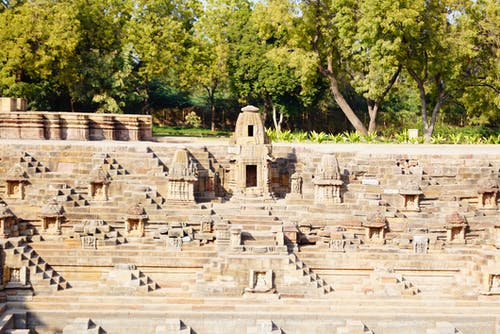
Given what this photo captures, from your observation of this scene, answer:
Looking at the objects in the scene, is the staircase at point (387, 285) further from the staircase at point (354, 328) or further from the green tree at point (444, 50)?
the green tree at point (444, 50)

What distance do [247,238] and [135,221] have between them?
3617 millimetres

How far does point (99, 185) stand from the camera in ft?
86.9

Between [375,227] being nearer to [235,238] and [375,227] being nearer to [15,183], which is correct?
[235,238]

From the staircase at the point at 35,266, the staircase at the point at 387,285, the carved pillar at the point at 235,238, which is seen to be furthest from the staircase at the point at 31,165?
the staircase at the point at 387,285

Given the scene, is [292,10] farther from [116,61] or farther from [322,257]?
[322,257]

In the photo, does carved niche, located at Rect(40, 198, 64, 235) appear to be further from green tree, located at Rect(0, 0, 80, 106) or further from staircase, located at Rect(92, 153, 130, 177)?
green tree, located at Rect(0, 0, 80, 106)

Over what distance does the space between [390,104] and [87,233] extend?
3305 centimetres

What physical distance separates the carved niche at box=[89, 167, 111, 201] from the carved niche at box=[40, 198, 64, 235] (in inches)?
53.4

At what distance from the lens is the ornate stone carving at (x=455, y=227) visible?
2559 cm

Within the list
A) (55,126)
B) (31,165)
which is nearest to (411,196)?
(31,165)

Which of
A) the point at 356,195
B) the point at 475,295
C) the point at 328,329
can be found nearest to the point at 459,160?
the point at 356,195

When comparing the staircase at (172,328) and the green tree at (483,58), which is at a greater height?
the green tree at (483,58)

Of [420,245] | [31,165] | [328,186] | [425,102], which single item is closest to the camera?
[420,245]

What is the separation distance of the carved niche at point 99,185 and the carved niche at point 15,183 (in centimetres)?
225
